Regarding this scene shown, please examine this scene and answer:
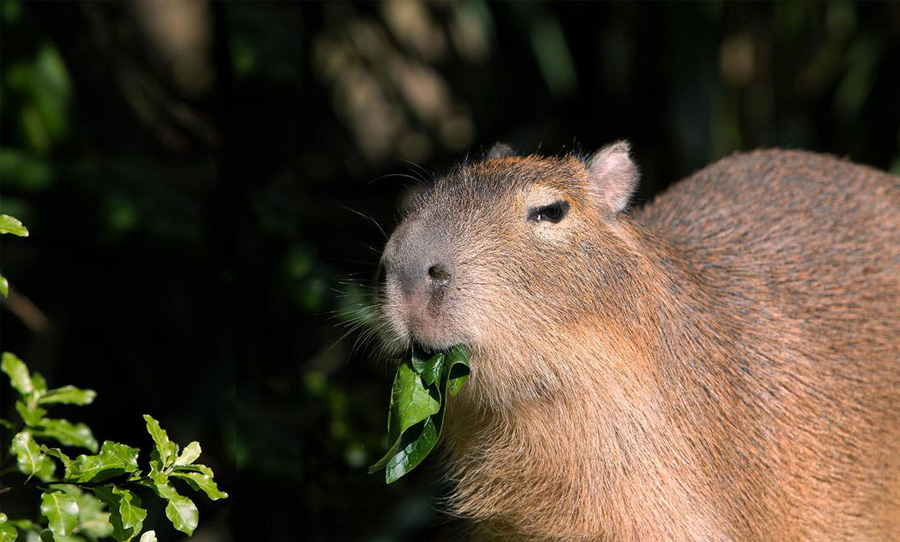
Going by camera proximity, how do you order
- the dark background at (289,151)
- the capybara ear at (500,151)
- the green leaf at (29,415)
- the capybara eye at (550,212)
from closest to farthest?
the green leaf at (29,415) → the capybara eye at (550,212) → the capybara ear at (500,151) → the dark background at (289,151)

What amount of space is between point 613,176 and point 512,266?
0.53 metres

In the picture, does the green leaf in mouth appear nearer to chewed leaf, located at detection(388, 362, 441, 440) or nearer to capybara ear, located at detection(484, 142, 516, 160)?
chewed leaf, located at detection(388, 362, 441, 440)

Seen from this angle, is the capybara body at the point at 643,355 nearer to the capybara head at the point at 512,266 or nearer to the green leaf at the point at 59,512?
the capybara head at the point at 512,266

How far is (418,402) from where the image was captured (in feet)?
8.68

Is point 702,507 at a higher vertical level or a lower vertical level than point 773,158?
lower

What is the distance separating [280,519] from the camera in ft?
13.0

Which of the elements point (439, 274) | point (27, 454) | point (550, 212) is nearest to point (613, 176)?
point (550, 212)

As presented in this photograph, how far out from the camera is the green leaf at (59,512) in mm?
1948

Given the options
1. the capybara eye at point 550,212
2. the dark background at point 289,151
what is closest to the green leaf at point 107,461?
the dark background at point 289,151

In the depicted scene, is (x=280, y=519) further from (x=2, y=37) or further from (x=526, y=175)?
(x=2, y=37)

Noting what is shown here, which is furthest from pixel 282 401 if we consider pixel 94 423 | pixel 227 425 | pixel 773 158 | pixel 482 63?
pixel 482 63

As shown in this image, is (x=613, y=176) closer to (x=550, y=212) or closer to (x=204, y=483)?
(x=550, y=212)

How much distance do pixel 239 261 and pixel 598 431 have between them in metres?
1.78

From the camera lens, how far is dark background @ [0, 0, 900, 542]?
4.11 m
